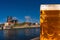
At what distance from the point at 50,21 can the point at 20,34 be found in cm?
243

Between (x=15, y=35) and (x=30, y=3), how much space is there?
560 mm

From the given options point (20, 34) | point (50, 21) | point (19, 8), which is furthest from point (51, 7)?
point (20, 34)

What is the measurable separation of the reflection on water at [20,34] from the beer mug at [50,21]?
2.22 m

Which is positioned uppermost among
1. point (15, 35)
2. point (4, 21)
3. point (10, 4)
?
point (10, 4)

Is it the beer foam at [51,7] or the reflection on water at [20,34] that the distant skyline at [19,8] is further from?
the beer foam at [51,7]

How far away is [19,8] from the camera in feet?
8.80

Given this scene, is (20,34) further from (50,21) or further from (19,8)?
(50,21)

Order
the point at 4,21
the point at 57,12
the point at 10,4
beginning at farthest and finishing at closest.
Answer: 1. the point at 10,4
2. the point at 4,21
3. the point at 57,12

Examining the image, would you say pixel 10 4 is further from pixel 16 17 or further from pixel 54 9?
pixel 54 9

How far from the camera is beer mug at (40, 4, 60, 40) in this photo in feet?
1.21

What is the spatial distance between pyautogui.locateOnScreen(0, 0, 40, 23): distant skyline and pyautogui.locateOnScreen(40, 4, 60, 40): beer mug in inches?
88.2

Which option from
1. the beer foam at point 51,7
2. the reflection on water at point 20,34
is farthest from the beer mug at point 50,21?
the reflection on water at point 20,34

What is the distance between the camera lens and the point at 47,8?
0.37 m

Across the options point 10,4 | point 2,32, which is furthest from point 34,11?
point 2,32
